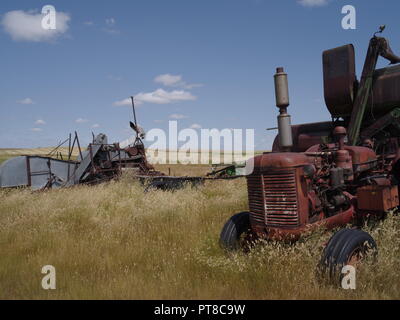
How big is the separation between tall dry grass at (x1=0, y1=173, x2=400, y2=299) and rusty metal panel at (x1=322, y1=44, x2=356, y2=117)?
2438 millimetres

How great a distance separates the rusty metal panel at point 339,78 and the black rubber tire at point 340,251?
3299 millimetres

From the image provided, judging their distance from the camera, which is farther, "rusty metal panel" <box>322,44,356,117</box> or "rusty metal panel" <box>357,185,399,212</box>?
"rusty metal panel" <box>322,44,356,117</box>

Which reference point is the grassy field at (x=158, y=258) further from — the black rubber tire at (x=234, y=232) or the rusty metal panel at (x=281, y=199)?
the rusty metal panel at (x=281, y=199)

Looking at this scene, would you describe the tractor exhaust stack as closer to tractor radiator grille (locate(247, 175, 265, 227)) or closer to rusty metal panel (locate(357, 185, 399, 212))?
tractor radiator grille (locate(247, 175, 265, 227))

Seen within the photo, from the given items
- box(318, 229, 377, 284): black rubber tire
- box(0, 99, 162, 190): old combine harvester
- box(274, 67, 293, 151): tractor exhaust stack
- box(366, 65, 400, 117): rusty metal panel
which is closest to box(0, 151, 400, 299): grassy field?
box(318, 229, 377, 284): black rubber tire

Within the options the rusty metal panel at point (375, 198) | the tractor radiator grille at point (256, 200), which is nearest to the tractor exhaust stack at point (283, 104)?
the tractor radiator grille at point (256, 200)

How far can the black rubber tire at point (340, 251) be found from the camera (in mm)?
3192

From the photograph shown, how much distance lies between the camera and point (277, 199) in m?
3.74

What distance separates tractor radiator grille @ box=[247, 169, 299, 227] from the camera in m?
3.67

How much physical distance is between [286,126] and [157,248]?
237 cm

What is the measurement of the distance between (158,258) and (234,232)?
1027 millimetres

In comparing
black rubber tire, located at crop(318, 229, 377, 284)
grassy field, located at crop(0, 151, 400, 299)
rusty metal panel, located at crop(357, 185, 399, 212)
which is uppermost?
rusty metal panel, located at crop(357, 185, 399, 212)
